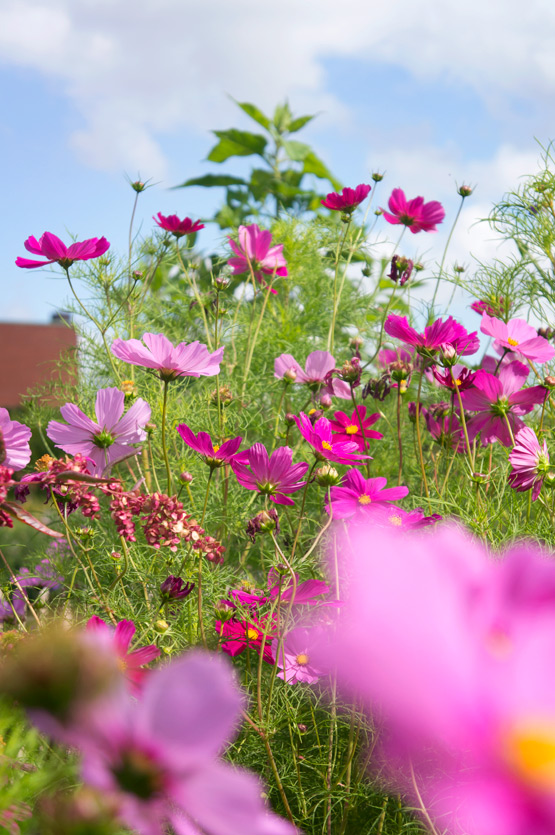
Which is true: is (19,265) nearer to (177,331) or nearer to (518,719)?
(177,331)

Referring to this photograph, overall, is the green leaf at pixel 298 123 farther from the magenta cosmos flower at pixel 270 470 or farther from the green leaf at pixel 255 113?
the magenta cosmos flower at pixel 270 470

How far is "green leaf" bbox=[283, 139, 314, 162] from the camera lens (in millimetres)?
2934

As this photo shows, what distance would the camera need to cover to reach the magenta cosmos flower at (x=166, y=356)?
0.58 metres

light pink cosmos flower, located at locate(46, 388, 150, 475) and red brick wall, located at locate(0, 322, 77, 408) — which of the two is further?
red brick wall, located at locate(0, 322, 77, 408)

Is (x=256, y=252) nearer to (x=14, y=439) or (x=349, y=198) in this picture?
(x=349, y=198)

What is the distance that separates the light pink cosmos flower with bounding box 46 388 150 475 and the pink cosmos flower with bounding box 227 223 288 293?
0.45 meters

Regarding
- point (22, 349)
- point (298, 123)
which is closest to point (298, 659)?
point (298, 123)

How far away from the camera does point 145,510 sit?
53cm

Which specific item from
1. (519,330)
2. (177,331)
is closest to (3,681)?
(519,330)

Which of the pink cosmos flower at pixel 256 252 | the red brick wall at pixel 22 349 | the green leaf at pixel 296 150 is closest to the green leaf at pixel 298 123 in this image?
the green leaf at pixel 296 150

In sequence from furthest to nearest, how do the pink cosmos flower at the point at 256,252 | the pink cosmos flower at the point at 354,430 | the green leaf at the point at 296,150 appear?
the green leaf at the point at 296,150, the pink cosmos flower at the point at 256,252, the pink cosmos flower at the point at 354,430

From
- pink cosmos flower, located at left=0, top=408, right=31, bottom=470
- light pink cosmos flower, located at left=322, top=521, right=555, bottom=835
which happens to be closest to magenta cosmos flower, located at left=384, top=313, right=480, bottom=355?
pink cosmos flower, located at left=0, top=408, right=31, bottom=470

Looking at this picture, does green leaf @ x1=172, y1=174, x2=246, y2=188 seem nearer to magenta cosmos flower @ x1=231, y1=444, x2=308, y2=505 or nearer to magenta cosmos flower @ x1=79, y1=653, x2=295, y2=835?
magenta cosmos flower @ x1=231, y1=444, x2=308, y2=505

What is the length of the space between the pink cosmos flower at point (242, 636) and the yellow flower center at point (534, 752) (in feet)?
1.58
